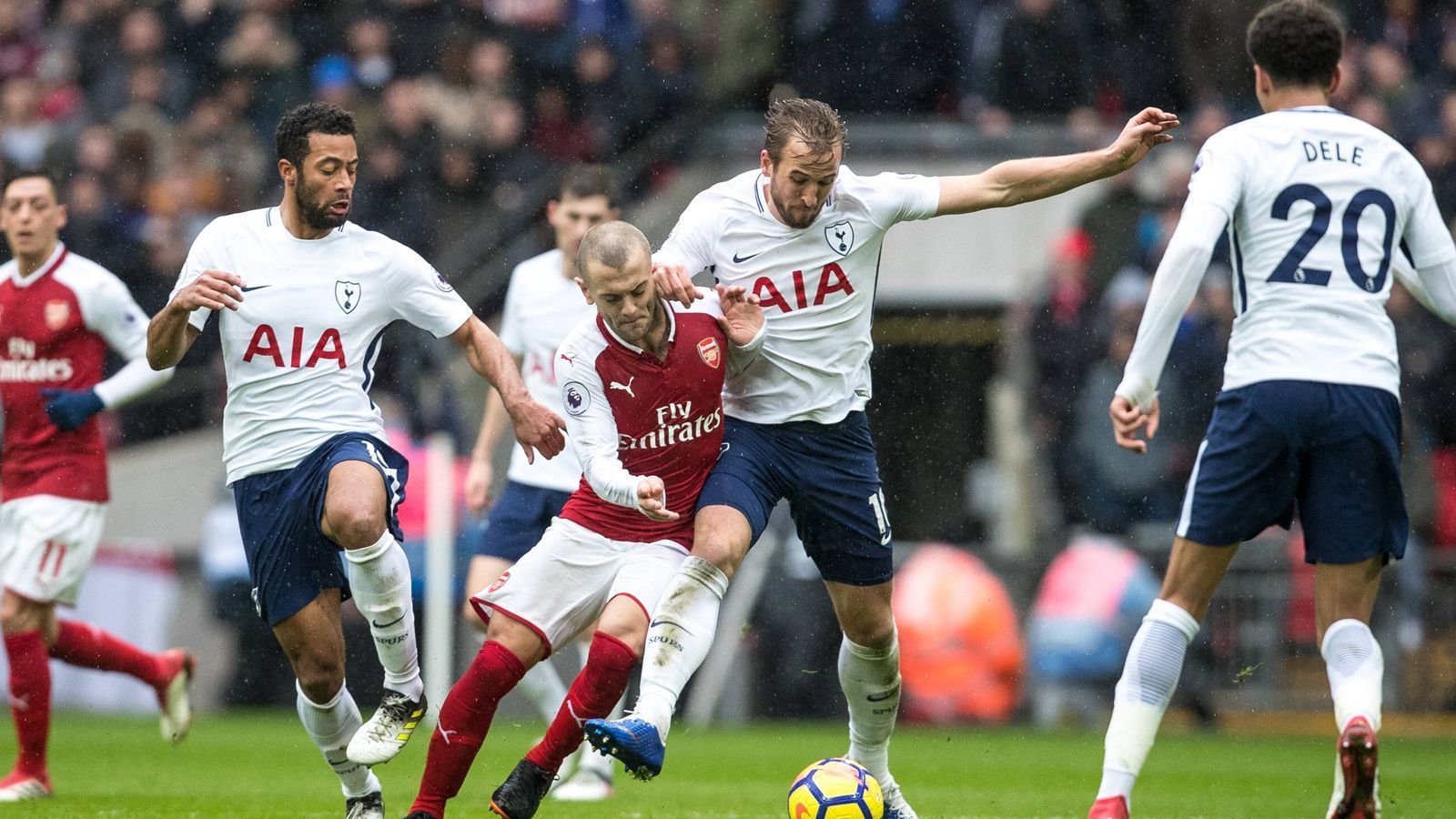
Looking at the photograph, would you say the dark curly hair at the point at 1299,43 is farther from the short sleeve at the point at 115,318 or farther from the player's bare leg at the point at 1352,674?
the short sleeve at the point at 115,318

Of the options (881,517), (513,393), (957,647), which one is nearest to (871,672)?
(881,517)

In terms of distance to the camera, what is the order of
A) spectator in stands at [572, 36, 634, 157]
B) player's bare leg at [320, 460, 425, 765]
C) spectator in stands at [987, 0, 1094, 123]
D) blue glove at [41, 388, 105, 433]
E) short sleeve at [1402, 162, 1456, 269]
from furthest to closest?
spectator in stands at [572, 36, 634, 157] → spectator in stands at [987, 0, 1094, 123] → blue glove at [41, 388, 105, 433] → player's bare leg at [320, 460, 425, 765] → short sleeve at [1402, 162, 1456, 269]

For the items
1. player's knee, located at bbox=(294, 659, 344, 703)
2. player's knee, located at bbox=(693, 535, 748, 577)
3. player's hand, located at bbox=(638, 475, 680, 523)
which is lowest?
player's knee, located at bbox=(294, 659, 344, 703)

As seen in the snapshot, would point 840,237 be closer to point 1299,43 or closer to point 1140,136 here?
point 1140,136

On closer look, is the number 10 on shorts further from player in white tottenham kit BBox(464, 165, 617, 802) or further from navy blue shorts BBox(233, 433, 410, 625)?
player in white tottenham kit BBox(464, 165, 617, 802)

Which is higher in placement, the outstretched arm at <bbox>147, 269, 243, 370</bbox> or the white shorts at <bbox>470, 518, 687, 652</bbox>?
the outstretched arm at <bbox>147, 269, 243, 370</bbox>

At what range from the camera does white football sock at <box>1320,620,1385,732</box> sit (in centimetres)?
549

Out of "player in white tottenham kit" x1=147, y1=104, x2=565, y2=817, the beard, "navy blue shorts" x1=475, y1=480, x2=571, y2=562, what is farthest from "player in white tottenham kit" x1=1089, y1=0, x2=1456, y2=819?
"navy blue shorts" x1=475, y1=480, x2=571, y2=562

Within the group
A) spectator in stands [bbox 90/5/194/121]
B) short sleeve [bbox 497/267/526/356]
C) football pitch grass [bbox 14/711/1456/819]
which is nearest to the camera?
football pitch grass [bbox 14/711/1456/819]

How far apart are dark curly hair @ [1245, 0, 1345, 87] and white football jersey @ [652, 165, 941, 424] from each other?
1.32 metres

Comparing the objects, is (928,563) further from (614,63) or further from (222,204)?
(222,204)

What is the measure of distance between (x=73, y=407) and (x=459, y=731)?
135 inches

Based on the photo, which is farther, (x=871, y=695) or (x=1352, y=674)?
(x=871, y=695)

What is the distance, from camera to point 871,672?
22.7ft
